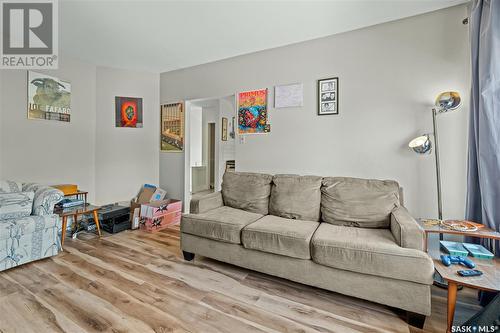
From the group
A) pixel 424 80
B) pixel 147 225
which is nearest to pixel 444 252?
pixel 424 80

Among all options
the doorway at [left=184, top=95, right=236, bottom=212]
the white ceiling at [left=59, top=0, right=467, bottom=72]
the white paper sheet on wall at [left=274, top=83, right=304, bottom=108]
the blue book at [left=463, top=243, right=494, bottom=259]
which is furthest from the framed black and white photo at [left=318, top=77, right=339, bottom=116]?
the blue book at [left=463, top=243, right=494, bottom=259]

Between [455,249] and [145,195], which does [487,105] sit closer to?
[455,249]

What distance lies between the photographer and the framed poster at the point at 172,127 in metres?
3.96

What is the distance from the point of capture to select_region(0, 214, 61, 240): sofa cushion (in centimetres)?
208

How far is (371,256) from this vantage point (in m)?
1.59

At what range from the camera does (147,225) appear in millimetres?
3312

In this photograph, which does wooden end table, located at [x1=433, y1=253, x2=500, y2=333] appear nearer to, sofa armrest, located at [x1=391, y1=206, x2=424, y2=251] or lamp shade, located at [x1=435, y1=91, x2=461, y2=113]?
sofa armrest, located at [x1=391, y1=206, x2=424, y2=251]

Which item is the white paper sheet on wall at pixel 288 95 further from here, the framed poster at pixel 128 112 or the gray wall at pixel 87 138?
the framed poster at pixel 128 112

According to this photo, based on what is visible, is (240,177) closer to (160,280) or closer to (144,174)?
(160,280)

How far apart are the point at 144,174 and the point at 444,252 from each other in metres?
4.17

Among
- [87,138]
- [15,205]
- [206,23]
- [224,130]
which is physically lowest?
[15,205]

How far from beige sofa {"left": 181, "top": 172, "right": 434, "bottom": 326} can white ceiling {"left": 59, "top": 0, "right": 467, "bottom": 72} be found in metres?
1.68

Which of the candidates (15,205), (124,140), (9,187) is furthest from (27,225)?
(124,140)

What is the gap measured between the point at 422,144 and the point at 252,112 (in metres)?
1.98
